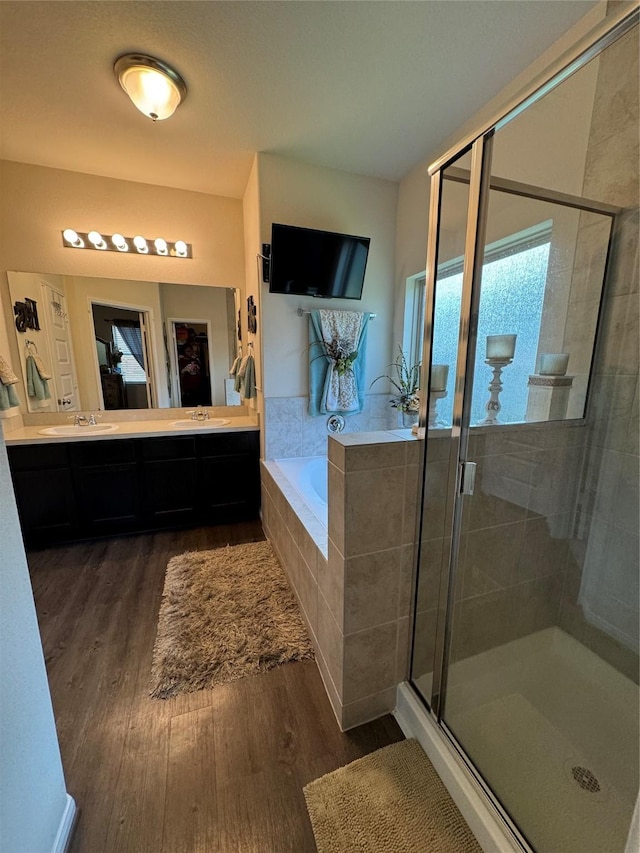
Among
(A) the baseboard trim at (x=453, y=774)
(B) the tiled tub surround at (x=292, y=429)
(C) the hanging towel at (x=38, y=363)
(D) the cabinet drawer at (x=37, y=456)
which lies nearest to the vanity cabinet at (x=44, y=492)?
(D) the cabinet drawer at (x=37, y=456)

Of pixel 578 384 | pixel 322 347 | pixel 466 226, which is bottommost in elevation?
pixel 578 384

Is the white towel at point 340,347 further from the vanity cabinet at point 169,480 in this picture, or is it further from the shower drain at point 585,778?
the shower drain at point 585,778

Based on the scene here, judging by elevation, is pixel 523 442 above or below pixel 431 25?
below

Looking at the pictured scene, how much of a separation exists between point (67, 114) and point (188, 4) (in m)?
1.10

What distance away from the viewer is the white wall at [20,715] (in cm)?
75

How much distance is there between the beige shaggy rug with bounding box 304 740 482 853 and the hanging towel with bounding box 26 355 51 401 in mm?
3099

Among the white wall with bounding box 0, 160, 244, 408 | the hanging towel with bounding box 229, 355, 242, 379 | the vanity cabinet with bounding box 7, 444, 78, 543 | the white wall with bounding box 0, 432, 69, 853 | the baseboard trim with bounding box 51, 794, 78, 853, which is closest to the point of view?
the white wall with bounding box 0, 432, 69, 853

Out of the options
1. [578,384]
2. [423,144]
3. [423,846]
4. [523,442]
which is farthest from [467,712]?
[423,144]

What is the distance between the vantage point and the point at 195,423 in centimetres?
303

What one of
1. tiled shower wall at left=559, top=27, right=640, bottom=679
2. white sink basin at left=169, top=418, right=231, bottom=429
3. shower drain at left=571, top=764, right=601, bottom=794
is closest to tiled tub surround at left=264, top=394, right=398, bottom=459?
white sink basin at left=169, top=418, right=231, bottom=429

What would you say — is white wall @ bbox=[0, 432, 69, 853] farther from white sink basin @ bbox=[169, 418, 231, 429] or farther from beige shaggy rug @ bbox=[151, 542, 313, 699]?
white sink basin @ bbox=[169, 418, 231, 429]

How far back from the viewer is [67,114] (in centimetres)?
195

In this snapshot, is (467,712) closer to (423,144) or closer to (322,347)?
(322,347)

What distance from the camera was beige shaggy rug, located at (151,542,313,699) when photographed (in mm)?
1546
